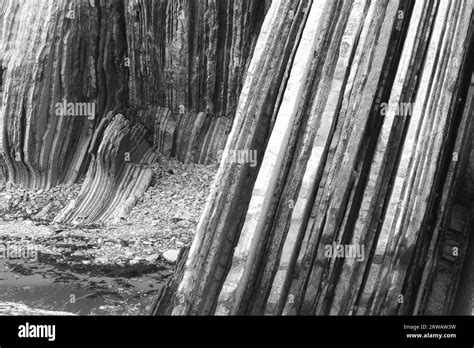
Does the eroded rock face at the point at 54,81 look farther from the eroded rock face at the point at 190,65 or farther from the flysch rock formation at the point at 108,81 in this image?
the eroded rock face at the point at 190,65

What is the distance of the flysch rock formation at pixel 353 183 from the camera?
213 inches

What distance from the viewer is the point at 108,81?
37.6 ft

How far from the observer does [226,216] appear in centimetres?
571

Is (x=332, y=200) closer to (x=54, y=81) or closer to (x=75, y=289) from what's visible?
(x=75, y=289)

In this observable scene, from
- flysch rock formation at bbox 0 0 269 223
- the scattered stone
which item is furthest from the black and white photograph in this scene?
flysch rock formation at bbox 0 0 269 223

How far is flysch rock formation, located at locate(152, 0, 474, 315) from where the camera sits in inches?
213

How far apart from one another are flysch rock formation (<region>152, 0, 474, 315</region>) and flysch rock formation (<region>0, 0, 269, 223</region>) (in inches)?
196

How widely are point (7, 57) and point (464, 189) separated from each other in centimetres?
1000

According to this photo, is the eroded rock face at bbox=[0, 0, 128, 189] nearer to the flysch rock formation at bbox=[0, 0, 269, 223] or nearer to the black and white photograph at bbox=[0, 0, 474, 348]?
the flysch rock formation at bbox=[0, 0, 269, 223]

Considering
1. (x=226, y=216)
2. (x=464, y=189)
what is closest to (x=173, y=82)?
(x=226, y=216)

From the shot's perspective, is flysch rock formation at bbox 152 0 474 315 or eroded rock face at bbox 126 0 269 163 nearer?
flysch rock formation at bbox 152 0 474 315

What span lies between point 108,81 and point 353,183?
25.4 feet

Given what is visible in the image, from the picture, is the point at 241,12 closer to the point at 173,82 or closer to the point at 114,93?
the point at 173,82
